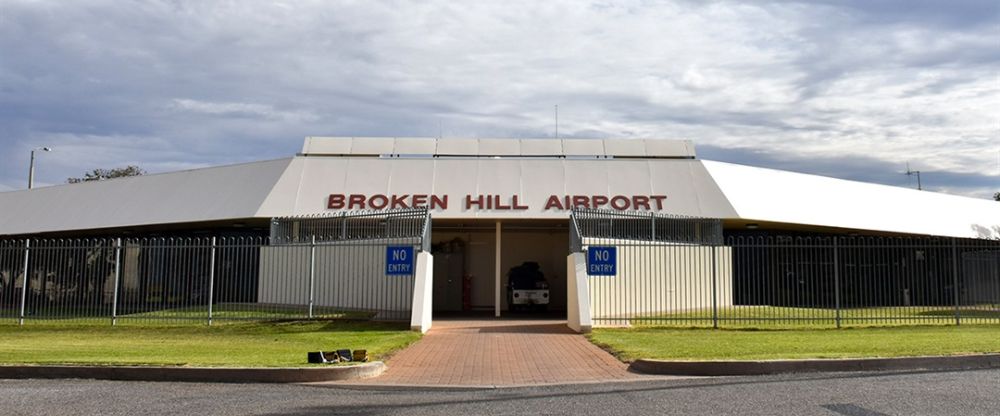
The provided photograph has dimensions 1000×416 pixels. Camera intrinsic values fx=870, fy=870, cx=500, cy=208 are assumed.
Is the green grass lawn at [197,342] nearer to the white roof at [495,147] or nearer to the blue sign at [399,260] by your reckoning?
the blue sign at [399,260]

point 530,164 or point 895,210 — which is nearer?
point 530,164

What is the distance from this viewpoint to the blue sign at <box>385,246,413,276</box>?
19.5 m

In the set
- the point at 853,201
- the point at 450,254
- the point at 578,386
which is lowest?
the point at 578,386

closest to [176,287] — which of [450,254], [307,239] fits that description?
[307,239]

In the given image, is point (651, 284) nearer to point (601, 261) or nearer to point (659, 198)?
point (601, 261)

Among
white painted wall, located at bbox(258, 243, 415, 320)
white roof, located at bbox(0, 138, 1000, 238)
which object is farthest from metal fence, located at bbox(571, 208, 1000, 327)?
white painted wall, located at bbox(258, 243, 415, 320)

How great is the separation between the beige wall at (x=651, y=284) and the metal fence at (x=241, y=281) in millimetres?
4661

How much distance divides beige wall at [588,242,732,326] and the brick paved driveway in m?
1.62

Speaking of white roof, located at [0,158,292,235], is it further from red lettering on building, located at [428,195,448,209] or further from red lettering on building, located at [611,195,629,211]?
red lettering on building, located at [611,195,629,211]

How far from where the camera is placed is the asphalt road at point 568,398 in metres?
8.80

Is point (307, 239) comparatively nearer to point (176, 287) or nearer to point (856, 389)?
point (176, 287)

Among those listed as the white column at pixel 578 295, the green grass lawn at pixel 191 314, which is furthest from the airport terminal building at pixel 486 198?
the white column at pixel 578 295

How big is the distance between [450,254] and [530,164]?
432cm

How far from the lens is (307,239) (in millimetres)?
23000
